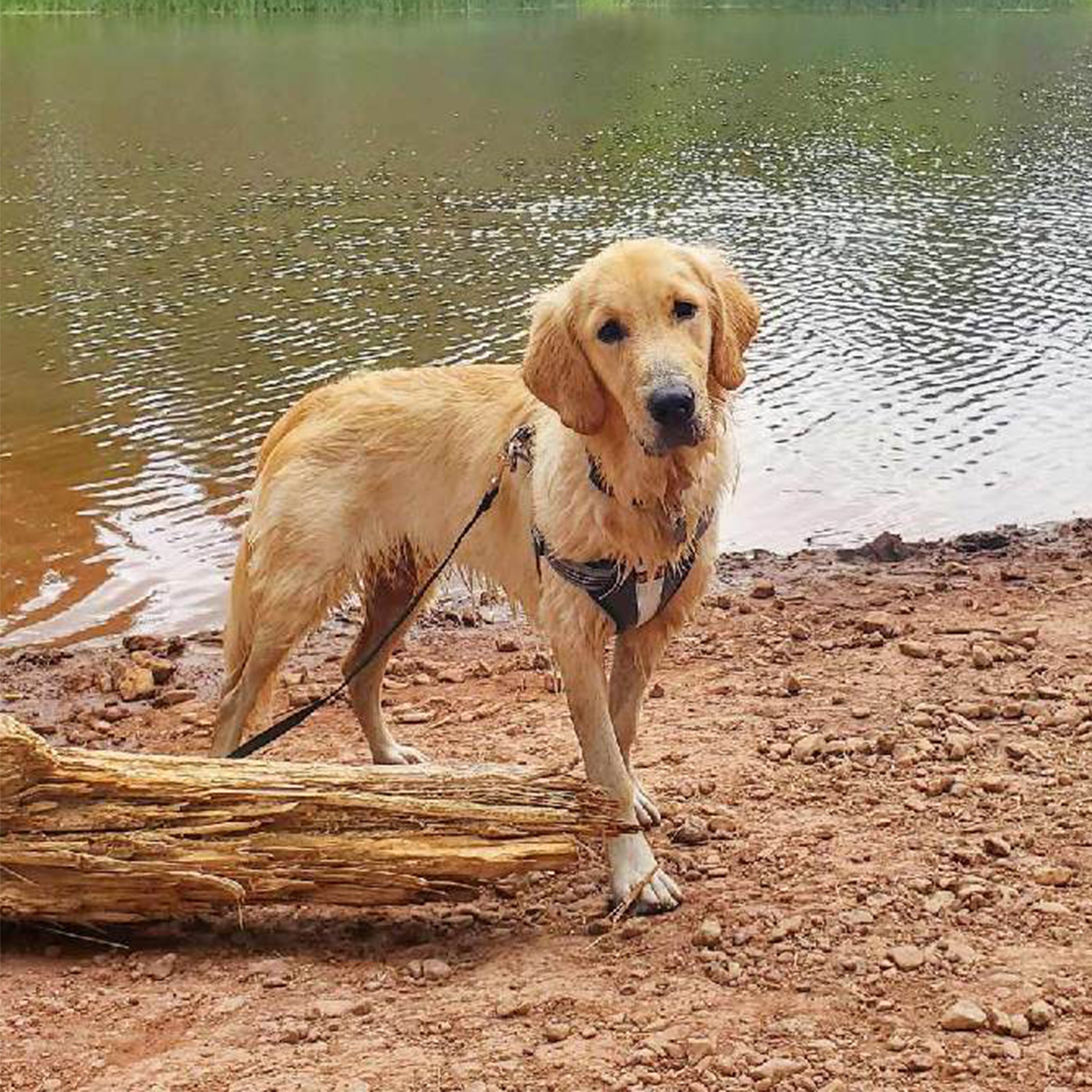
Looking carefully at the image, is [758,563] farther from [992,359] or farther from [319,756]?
[992,359]

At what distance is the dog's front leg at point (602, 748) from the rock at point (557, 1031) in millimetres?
955

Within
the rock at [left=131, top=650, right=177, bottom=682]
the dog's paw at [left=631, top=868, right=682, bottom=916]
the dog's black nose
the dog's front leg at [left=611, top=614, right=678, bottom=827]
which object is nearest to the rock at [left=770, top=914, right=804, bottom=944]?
the dog's paw at [left=631, top=868, right=682, bottom=916]

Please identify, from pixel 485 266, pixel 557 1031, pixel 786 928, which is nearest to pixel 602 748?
pixel 786 928

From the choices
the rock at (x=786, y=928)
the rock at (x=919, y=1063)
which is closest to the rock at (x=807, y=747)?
the rock at (x=786, y=928)

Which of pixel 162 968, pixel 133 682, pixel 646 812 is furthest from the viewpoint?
pixel 133 682

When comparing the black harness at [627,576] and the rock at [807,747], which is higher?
the black harness at [627,576]

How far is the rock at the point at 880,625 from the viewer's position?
317 inches

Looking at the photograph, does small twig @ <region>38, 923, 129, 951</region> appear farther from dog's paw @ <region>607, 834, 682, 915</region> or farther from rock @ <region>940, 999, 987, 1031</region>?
rock @ <region>940, 999, 987, 1031</region>

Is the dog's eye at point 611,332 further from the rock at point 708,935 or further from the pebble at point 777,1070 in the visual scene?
the pebble at point 777,1070

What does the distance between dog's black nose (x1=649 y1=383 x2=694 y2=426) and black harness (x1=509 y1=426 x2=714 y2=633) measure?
480 mm

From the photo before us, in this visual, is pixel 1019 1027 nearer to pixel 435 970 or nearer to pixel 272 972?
pixel 435 970

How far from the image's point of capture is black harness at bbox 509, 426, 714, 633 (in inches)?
205

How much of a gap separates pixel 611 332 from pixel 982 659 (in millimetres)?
3253

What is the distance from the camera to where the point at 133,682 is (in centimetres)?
830
